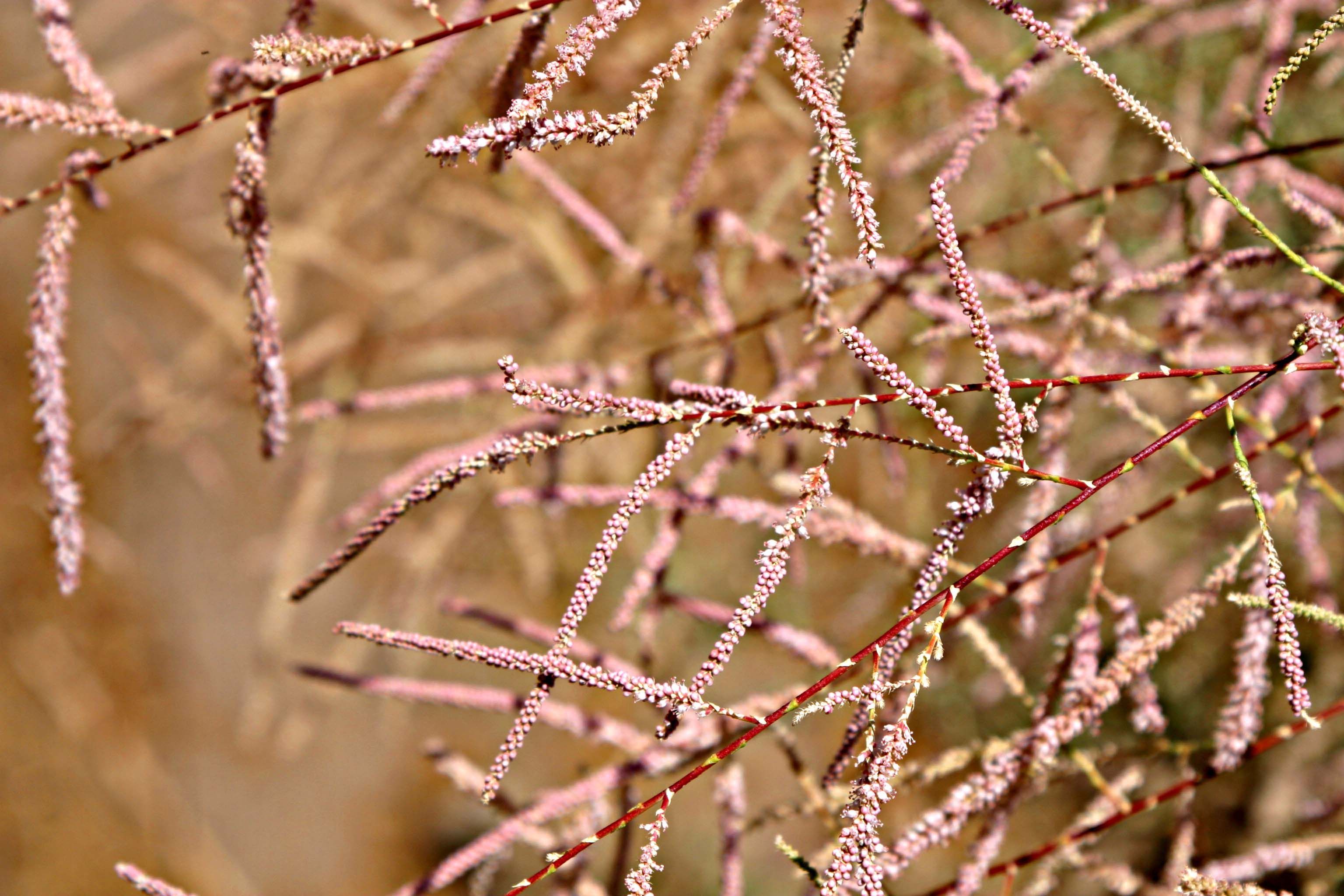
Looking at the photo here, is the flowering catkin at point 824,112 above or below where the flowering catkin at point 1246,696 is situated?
above

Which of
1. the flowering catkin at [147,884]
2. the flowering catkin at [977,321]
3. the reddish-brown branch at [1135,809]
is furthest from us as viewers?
the reddish-brown branch at [1135,809]

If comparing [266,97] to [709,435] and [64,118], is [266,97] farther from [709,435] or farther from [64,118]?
[709,435]

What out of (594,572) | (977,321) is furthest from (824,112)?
(594,572)

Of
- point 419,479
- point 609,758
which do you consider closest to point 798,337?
point 419,479

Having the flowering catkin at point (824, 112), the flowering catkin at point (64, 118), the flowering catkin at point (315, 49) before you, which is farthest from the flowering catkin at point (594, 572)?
the flowering catkin at point (64, 118)

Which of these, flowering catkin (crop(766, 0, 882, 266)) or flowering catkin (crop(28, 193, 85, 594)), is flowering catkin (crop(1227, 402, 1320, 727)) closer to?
flowering catkin (crop(766, 0, 882, 266))

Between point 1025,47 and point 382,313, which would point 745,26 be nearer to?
point 1025,47

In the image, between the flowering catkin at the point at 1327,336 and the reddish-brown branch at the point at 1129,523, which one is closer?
the flowering catkin at the point at 1327,336

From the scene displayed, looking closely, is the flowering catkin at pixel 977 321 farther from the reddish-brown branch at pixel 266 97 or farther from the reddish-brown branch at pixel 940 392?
the reddish-brown branch at pixel 266 97

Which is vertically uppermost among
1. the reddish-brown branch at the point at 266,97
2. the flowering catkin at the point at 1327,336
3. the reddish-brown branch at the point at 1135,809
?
the reddish-brown branch at the point at 266,97
